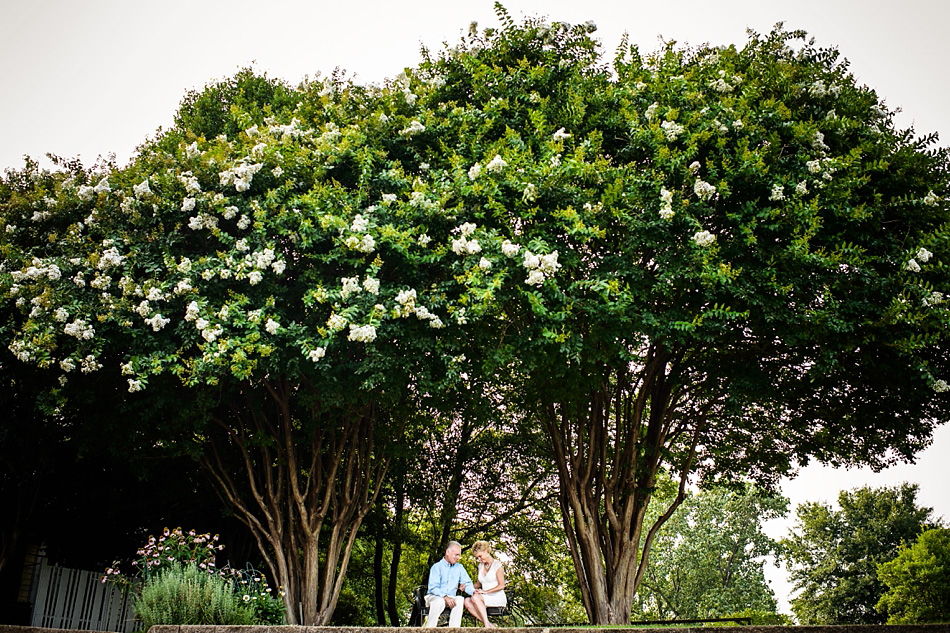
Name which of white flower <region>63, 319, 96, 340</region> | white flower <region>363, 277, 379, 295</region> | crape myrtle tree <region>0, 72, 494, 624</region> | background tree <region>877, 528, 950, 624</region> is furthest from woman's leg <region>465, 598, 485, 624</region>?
background tree <region>877, 528, 950, 624</region>

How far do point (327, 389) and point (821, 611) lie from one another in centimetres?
3637

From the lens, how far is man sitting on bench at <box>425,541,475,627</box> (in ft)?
33.8

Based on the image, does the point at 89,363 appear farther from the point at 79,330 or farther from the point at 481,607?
the point at 481,607

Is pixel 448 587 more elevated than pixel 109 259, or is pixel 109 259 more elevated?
pixel 109 259

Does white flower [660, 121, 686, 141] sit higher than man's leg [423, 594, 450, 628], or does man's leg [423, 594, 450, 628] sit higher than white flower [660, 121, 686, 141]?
white flower [660, 121, 686, 141]

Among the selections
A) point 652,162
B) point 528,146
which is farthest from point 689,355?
point 528,146

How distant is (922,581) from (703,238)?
28.9 meters

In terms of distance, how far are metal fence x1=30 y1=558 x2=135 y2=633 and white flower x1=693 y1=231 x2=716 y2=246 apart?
45.7 feet

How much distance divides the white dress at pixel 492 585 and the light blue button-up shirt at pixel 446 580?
0.24m

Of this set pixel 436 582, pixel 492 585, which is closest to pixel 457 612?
pixel 436 582

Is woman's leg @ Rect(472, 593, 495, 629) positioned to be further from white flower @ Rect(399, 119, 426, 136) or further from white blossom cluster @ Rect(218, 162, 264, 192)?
white flower @ Rect(399, 119, 426, 136)

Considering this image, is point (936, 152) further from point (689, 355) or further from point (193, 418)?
point (193, 418)

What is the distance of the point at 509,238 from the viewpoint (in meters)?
10.8

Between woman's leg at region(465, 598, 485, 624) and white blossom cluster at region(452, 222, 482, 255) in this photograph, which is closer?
white blossom cluster at region(452, 222, 482, 255)
